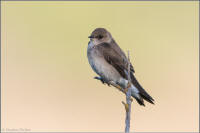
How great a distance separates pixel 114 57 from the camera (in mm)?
6879

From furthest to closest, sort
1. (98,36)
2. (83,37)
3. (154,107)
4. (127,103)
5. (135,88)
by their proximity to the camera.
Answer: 1. (83,37)
2. (154,107)
3. (98,36)
4. (135,88)
5. (127,103)

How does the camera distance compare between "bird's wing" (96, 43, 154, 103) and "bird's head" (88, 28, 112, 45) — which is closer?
"bird's wing" (96, 43, 154, 103)

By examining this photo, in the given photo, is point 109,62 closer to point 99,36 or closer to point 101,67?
point 101,67

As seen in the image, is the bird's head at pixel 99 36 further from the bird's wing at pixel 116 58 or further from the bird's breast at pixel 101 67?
the bird's breast at pixel 101 67

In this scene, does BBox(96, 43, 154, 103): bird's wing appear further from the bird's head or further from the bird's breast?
the bird's head

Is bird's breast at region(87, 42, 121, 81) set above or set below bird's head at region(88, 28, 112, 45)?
below

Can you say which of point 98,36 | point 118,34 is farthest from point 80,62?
point 98,36

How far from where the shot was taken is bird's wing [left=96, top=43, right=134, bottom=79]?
6.68 m

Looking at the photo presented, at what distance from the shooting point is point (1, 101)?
1004 centimetres

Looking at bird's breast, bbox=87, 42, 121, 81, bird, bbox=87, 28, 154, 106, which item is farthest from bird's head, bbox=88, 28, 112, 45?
bird's breast, bbox=87, 42, 121, 81

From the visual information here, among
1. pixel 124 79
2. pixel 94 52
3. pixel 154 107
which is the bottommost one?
pixel 154 107

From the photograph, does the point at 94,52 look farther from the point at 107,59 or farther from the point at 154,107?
the point at 154,107

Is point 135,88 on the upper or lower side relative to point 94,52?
lower

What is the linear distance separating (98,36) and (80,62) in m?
3.74
